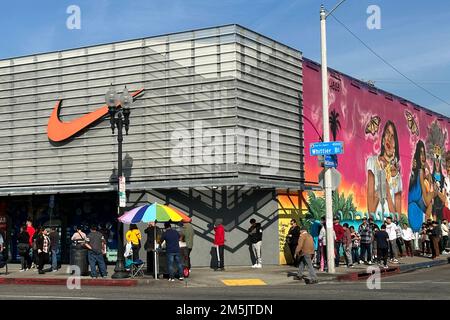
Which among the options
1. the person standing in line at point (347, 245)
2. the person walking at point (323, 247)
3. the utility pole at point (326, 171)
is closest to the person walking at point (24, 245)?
the person walking at point (323, 247)

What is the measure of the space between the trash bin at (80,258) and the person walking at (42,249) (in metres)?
1.93

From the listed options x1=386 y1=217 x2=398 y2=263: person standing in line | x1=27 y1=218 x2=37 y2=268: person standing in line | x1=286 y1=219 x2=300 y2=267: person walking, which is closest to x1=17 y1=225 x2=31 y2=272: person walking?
x1=27 y1=218 x2=37 y2=268: person standing in line

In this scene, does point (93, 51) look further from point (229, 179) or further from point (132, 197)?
point (229, 179)

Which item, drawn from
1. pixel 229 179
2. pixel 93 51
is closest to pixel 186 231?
pixel 229 179

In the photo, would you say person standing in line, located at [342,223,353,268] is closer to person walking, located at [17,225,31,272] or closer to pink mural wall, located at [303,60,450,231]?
pink mural wall, located at [303,60,450,231]

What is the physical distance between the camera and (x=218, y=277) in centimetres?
2084

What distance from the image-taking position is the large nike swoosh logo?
85.5 feet

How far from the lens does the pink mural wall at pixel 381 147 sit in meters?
29.7

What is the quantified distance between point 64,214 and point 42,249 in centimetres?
462

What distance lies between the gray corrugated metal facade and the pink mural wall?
207 cm

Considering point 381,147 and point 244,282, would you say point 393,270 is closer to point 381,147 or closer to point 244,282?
point 244,282

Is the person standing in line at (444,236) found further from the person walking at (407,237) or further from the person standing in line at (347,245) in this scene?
the person standing in line at (347,245)

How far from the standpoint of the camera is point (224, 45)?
24.4 meters

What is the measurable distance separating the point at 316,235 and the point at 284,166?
11.6ft
